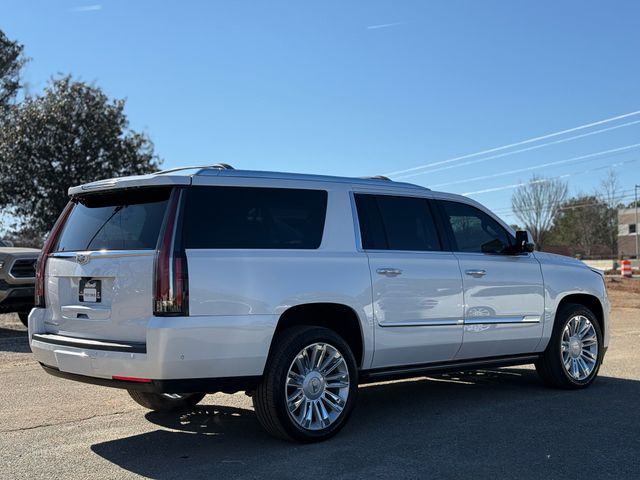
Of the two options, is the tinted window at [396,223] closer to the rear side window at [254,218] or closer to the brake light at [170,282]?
the rear side window at [254,218]

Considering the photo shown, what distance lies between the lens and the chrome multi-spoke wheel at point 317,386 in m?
5.45

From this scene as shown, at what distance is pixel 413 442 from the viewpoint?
5465mm

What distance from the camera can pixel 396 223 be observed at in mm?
6418

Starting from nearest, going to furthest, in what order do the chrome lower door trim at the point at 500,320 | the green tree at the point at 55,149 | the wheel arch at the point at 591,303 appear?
the chrome lower door trim at the point at 500,320
the wheel arch at the point at 591,303
the green tree at the point at 55,149

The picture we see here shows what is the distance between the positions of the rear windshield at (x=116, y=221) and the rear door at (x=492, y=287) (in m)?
2.86

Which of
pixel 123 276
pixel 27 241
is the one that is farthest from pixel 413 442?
pixel 27 241

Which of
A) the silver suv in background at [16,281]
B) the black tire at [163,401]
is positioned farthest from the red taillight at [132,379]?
the silver suv in background at [16,281]

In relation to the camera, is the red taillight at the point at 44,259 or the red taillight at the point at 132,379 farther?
the red taillight at the point at 44,259

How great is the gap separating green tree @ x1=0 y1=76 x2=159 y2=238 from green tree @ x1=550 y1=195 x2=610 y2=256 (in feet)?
256

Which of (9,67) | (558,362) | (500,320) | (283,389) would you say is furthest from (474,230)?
(9,67)

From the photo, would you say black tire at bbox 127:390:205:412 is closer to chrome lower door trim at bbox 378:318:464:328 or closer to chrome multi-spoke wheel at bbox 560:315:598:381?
chrome lower door trim at bbox 378:318:464:328

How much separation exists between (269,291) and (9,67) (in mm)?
31759

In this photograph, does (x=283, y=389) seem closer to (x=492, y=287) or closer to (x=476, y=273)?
(x=476, y=273)

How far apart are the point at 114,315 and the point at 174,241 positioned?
69cm
